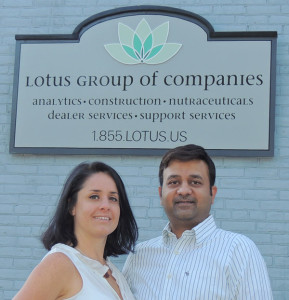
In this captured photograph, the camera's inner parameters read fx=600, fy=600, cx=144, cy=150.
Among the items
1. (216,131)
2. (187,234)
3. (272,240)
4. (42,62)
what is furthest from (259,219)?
(42,62)

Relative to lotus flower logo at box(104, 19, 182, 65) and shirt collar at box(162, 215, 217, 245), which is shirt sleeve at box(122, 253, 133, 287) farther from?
lotus flower logo at box(104, 19, 182, 65)

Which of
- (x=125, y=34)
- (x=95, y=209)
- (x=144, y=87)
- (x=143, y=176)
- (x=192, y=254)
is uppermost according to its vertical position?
(x=125, y=34)

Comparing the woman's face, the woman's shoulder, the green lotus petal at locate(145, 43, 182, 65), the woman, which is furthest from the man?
the green lotus petal at locate(145, 43, 182, 65)

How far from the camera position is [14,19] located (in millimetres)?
4441

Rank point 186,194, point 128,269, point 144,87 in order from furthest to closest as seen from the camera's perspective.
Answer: point 144,87 < point 128,269 < point 186,194

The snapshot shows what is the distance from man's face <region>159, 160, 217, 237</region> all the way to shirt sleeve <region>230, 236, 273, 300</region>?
28 cm

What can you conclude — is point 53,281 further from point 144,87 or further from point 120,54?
point 120,54

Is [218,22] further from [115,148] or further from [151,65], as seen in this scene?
[115,148]

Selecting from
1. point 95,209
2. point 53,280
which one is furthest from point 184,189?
point 53,280

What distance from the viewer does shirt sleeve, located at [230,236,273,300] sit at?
2.24m

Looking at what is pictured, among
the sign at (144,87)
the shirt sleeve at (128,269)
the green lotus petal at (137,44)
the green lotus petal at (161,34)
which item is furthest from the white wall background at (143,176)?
the shirt sleeve at (128,269)

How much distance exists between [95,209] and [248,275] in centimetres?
65

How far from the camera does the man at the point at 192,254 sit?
7.54ft

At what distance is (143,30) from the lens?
14.0 feet
